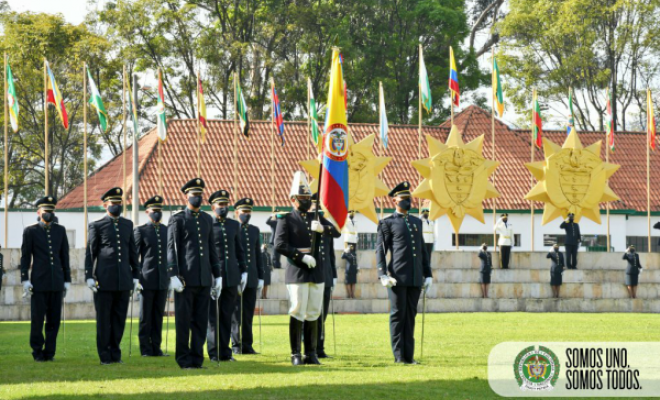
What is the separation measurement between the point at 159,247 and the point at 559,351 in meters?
5.41

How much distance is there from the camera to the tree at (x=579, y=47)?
159 ft

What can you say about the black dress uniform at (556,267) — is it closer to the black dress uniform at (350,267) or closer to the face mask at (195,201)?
the black dress uniform at (350,267)

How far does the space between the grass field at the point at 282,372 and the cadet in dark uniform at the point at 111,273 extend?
1.31ft

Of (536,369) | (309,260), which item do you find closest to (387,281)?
(309,260)

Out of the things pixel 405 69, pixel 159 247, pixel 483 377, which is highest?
pixel 405 69

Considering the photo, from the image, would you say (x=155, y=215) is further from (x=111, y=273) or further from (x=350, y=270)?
(x=350, y=270)

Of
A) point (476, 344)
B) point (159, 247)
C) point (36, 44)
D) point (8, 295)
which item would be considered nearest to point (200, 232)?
point (159, 247)

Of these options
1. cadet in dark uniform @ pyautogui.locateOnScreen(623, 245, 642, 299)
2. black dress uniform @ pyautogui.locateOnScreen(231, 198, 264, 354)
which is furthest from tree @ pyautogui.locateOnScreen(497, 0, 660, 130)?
black dress uniform @ pyautogui.locateOnScreen(231, 198, 264, 354)

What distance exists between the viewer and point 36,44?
144 ft

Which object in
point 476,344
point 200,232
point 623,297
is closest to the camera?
point 200,232

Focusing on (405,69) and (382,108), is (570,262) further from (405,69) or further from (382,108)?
(405,69)

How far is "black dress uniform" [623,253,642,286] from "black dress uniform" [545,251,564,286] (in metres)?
1.76

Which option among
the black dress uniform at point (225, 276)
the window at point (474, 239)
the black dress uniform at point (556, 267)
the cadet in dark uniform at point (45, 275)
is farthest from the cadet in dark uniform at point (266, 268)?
the black dress uniform at point (225, 276)

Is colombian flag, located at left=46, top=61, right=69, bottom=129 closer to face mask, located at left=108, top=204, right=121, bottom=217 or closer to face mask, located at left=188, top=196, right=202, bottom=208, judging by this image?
face mask, located at left=108, top=204, right=121, bottom=217
